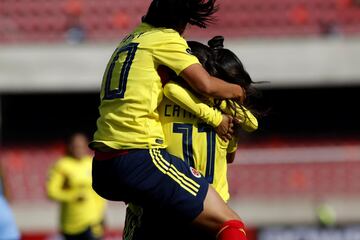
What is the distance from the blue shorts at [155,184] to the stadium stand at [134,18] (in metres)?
12.0

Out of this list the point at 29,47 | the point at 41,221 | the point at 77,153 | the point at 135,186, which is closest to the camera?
the point at 135,186

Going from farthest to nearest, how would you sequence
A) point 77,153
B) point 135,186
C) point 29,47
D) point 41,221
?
point 29,47, point 41,221, point 77,153, point 135,186

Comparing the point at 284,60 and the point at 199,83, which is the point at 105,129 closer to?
the point at 199,83

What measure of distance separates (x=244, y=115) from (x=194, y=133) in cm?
32

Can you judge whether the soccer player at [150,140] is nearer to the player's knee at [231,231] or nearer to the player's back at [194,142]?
the player's knee at [231,231]

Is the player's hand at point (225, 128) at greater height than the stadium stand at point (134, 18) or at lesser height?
greater

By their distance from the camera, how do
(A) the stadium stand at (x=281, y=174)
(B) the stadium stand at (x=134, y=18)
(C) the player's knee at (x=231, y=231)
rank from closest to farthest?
(C) the player's knee at (x=231, y=231) < (A) the stadium stand at (x=281, y=174) < (B) the stadium stand at (x=134, y=18)

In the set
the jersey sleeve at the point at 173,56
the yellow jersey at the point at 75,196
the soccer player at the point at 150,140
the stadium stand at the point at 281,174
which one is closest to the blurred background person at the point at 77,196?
the yellow jersey at the point at 75,196

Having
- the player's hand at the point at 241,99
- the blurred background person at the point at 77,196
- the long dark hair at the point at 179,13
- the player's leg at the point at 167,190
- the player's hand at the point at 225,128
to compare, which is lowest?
the blurred background person at the point at 77,196

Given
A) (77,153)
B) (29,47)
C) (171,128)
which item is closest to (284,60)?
(29,47)

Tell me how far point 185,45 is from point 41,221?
31.9ft

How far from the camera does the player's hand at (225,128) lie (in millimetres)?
5113

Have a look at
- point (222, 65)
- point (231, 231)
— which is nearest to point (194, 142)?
point (222, 65)

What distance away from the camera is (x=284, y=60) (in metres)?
16.2
